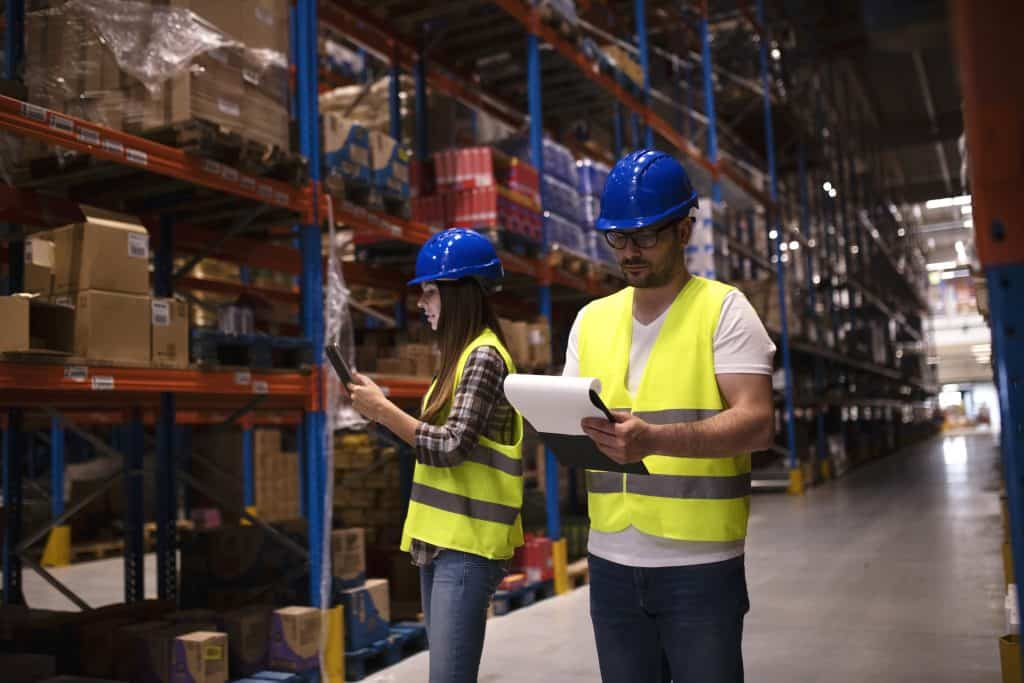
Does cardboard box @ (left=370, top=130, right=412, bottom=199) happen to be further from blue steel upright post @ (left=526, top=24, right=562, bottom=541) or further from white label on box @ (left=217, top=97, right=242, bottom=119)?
blue steel upright post @ (left=526, top=24, right=562, bottom=541)

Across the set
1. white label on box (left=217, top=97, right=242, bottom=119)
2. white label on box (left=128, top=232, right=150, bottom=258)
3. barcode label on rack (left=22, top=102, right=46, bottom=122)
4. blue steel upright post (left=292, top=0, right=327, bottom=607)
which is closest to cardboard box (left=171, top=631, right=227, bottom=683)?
blue steel upright post (left=292, top=0, right=327, bottom=607)

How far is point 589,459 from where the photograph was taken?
1.95m

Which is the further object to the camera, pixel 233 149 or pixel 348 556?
pixel 348 556

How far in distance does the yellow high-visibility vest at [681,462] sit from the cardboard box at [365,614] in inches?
130

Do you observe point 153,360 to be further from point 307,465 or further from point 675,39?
point 675,39

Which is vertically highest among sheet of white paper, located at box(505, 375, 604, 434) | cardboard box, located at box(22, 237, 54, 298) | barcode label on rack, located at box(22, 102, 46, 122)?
barcode label on rack, located at box(22, 102, 46, 122)

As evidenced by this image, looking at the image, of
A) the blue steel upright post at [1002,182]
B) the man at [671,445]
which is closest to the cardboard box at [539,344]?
the man at [671,445]

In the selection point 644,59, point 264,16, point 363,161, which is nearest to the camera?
point 264,16

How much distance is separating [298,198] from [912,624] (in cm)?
448

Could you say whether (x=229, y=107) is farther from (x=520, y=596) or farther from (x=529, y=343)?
(x=520, y=596)

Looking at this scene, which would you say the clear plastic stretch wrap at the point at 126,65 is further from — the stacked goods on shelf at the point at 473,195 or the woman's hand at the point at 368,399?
the stacked goods on shelf at the point at 473,195

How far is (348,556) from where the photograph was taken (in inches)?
208

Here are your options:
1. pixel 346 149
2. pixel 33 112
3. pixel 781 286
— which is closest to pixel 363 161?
pixel 346 149

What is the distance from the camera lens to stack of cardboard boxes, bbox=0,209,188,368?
12.5 feet
